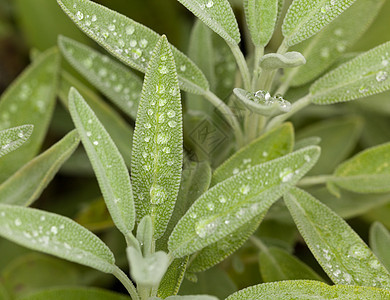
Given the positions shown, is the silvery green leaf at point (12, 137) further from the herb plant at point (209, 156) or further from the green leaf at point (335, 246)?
the green leaf at point (335, 246)

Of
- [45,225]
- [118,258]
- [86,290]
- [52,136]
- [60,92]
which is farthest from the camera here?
[52,136]

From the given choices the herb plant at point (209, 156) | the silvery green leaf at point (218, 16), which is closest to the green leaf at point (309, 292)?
the herb plant at point (209, 156)

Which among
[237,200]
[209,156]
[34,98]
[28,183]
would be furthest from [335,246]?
[34,98]

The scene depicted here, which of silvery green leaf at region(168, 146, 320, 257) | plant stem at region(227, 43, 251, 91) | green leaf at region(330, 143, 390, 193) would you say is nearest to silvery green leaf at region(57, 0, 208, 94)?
plant stem at region(227, 43, 251, 91)

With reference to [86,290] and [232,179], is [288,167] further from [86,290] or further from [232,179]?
[86,290]

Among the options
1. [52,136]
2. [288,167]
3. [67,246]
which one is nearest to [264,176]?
[288,167]

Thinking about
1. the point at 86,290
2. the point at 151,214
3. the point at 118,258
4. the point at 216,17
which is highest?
the point at 216,17

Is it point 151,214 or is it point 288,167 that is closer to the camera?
point 288,167

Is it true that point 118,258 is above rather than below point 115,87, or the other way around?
below

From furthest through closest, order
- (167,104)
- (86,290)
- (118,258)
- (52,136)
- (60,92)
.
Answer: (52,136) < (118,258) < (60,92) < (86,290) < (167,104)
